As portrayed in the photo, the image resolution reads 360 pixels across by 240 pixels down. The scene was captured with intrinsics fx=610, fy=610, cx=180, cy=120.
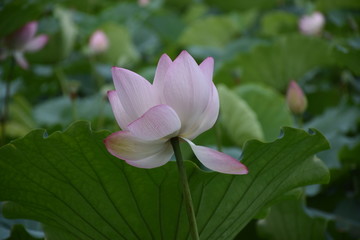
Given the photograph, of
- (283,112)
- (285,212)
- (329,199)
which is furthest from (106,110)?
(285,212)

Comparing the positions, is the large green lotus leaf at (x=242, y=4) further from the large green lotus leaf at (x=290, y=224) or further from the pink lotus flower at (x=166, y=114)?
the pink lotus flower at (x=166, y=114)

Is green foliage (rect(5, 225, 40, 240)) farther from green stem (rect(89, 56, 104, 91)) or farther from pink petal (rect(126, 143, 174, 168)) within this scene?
green stem (rect(89, 56, 104, 91))

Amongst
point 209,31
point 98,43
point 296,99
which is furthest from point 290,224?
point 209,31

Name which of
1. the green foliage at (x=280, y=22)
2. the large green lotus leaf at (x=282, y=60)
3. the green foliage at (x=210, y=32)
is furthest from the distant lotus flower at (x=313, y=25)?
the green foliage at (x=210, y=32)

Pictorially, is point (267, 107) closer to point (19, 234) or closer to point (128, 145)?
point (19, 234)

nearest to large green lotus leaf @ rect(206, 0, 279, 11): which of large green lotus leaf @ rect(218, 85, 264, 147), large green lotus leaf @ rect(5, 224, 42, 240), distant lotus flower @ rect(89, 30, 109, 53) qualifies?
distant lotus flower @ rect(89, 30, 109, 53)

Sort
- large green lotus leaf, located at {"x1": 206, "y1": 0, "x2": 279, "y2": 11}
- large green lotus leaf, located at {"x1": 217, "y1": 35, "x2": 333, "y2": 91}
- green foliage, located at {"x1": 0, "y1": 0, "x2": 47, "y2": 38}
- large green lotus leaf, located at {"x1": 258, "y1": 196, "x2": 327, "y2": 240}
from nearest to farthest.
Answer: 1. large green lotus leaf, located at {"x1": 258, "y1": 196, "x2": 327, "y2": 240}
2. green foliage, located at {"x1": 0, "y1": 0, "x2": 47, "y2": 38}
3. large green lotus leaf, located at {"x1": 217, "y1": 35, "x2": 333, "y2": 91}
4. large green lotus leaf, located at {"x1": 206, "y1": 0, "x2": 279, "y2": 11}
